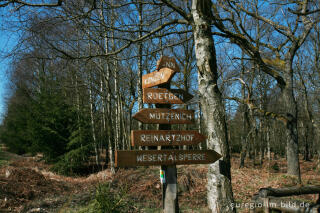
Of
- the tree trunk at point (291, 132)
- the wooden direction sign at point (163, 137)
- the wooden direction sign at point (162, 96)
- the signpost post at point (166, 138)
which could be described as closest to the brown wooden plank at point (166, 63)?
the signpost post at point (166, 138)

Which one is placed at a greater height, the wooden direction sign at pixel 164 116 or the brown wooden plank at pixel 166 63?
the brown wooden plank at pixel 166 63

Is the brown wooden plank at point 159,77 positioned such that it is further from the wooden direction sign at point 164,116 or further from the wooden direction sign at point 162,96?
the wooden direction sign at point 164,116

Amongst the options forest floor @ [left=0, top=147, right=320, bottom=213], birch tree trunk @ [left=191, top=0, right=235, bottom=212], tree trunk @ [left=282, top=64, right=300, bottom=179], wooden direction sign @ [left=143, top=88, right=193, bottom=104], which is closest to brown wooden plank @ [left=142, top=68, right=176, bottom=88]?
wooden direction sign @ [left=143, top=88, right=193, bottom=104]

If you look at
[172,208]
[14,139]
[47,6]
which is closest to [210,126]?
[172,208]

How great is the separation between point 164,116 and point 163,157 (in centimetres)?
71

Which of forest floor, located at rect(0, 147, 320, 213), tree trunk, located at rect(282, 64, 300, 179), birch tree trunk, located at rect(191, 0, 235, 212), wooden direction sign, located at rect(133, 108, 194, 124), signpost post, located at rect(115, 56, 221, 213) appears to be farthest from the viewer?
tree trunk, located at rect(282, 64, 300, 179)

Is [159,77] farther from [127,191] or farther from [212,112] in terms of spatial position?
[127,191]

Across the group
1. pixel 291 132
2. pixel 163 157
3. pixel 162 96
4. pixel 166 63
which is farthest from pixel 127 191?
pixel 291 132

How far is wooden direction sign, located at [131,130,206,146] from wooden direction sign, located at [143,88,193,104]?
2.01 ft

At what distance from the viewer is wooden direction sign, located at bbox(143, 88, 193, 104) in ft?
13.3

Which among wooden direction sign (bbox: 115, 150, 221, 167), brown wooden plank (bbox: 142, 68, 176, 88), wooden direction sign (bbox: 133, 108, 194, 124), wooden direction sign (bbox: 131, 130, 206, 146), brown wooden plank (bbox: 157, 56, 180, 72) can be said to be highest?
brown wooden plank (bbox: 157, 56, 180, 72)

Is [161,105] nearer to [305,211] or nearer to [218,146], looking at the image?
[218,146]

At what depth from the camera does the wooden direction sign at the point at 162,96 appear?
4.06 metres

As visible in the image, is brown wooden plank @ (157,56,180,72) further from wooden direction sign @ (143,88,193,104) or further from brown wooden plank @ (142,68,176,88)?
wooden direction sign @ (143,88,193,104)
